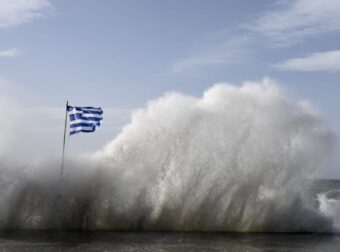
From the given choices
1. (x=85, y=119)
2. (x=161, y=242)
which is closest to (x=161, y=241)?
(x=161, y=242)

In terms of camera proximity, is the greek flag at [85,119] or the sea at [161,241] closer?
the sea at [161,241]

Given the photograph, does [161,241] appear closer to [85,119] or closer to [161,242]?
[161,242]

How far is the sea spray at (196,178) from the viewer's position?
24109mm

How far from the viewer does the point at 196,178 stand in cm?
2525

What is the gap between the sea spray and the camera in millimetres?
24109

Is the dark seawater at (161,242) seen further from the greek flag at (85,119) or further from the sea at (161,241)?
the greek flag at (85,119)

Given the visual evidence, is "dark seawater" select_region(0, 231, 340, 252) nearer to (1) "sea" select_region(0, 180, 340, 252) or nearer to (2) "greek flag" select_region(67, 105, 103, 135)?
(1) "sea" select_region(0, 180, 340, 252)

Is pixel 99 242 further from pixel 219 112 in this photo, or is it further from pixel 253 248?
pixel 219 112

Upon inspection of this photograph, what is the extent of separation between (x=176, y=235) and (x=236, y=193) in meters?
4.55

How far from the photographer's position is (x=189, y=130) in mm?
26531

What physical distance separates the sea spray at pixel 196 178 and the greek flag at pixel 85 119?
2.44 meters

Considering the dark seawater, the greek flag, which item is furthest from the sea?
the greek flag

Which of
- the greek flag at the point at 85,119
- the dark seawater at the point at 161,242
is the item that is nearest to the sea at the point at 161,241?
the dark seawater at the point at 161,242

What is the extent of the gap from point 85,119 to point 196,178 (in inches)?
260
